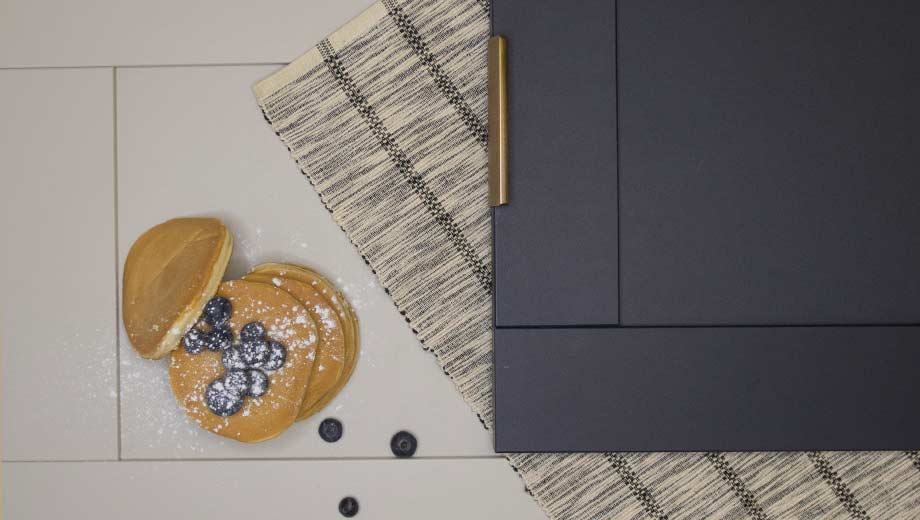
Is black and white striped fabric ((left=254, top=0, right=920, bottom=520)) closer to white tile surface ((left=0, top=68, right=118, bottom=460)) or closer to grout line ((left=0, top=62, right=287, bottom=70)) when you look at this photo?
grout line ((left=0, top=62, right=287, bottom=70))

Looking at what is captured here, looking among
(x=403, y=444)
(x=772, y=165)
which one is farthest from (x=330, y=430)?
(x=772, y=165)

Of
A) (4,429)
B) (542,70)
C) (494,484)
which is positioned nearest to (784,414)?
(494,484)

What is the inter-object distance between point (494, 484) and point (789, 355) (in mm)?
344

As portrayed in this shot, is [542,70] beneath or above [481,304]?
→ above

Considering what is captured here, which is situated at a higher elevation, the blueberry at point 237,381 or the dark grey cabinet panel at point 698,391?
the dark grey cabinet panel at point 698,391

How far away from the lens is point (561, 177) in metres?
0.84

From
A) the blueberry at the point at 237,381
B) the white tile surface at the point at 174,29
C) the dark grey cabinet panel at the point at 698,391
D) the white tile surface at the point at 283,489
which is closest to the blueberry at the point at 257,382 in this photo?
the blueberry at the point at 237,381

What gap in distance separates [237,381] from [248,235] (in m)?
0.17

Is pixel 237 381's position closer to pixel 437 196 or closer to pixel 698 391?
pixel 437 196

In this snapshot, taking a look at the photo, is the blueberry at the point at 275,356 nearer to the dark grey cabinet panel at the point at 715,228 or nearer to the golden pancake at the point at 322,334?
the golden pancake at the point at 322,334

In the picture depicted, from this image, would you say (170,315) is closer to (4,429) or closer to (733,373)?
(4,429)

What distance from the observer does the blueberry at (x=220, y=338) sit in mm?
864

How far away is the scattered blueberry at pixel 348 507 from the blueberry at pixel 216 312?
243 mm

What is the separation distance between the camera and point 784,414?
2.77 feet
